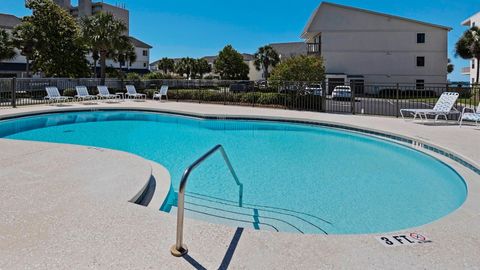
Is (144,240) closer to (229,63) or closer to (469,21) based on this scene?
(229,63)

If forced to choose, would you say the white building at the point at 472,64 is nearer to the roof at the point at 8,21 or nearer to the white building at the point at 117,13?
the white building at the point at 117,13

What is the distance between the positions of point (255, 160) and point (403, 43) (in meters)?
32.6

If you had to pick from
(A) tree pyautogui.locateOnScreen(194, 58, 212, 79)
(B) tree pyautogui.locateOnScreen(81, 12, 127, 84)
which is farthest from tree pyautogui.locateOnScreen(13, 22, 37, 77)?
(A) tree pyautogui.locateOnScreen(194, 58, 212, 79)

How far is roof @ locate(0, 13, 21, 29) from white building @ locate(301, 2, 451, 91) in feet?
113

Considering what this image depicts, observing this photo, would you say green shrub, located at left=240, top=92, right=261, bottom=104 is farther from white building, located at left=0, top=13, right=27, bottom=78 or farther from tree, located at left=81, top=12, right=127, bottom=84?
white building, located at left=0, top=13, right=27, bottom=78

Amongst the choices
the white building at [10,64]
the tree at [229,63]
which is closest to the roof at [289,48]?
the tree at [229,63]

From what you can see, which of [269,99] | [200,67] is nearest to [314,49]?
[269,99]

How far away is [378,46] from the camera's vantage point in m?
35.9

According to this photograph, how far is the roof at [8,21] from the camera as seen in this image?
4208 centimetres

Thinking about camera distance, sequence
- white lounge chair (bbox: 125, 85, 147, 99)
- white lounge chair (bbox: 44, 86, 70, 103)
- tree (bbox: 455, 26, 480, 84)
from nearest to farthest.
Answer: white lounge chair (bbox: 44, 86, 70, 103)
white lounge chair (bbox: 125, 85, 147, 99)
tree (bbox: 455, 26, 480, 84)

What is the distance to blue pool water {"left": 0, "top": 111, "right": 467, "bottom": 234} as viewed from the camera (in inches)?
192

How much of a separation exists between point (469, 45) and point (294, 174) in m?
36.5

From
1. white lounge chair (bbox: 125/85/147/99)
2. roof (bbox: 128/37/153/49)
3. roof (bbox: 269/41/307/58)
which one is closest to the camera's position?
white lounge chair (bbox: 125/85/147/99)

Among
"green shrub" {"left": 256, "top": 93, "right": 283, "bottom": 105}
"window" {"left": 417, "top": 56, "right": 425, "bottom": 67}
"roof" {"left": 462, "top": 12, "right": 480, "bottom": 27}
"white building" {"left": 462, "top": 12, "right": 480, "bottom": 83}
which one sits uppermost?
"roof" {"left": 462, "top": 12, "right": 480, "bottom": 27}
